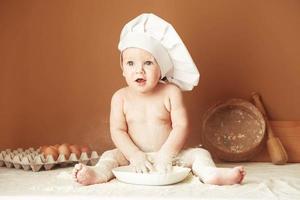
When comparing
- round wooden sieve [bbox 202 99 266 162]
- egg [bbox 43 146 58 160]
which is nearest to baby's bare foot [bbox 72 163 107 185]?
egg [bbox 43 146 58 160]

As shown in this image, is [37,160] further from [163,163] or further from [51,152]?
[163,163]

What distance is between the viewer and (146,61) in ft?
3.92

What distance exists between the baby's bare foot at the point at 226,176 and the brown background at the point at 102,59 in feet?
1.87

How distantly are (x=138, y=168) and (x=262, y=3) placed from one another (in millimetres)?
784

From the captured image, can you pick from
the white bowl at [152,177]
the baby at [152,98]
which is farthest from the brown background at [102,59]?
the white bowl at [152,177]

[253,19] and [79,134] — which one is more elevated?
[253,19]

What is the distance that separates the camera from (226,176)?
958mm

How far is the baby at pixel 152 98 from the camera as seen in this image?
1180 mm

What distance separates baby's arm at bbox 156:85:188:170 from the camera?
1158mm

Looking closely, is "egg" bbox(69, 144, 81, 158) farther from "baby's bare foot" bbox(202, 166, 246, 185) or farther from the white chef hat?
"baby's bare foot" bbox(202, 166, 246, 185)

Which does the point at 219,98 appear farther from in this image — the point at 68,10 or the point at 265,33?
the point at 68,10

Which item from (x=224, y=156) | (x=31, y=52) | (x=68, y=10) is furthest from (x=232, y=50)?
(x=31, y=52)

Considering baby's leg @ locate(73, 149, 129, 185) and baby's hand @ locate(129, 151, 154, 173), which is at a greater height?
baby's hand @ locate(129, 151, 154, 173)

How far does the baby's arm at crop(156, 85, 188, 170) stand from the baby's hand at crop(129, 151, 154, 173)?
0.04 m
